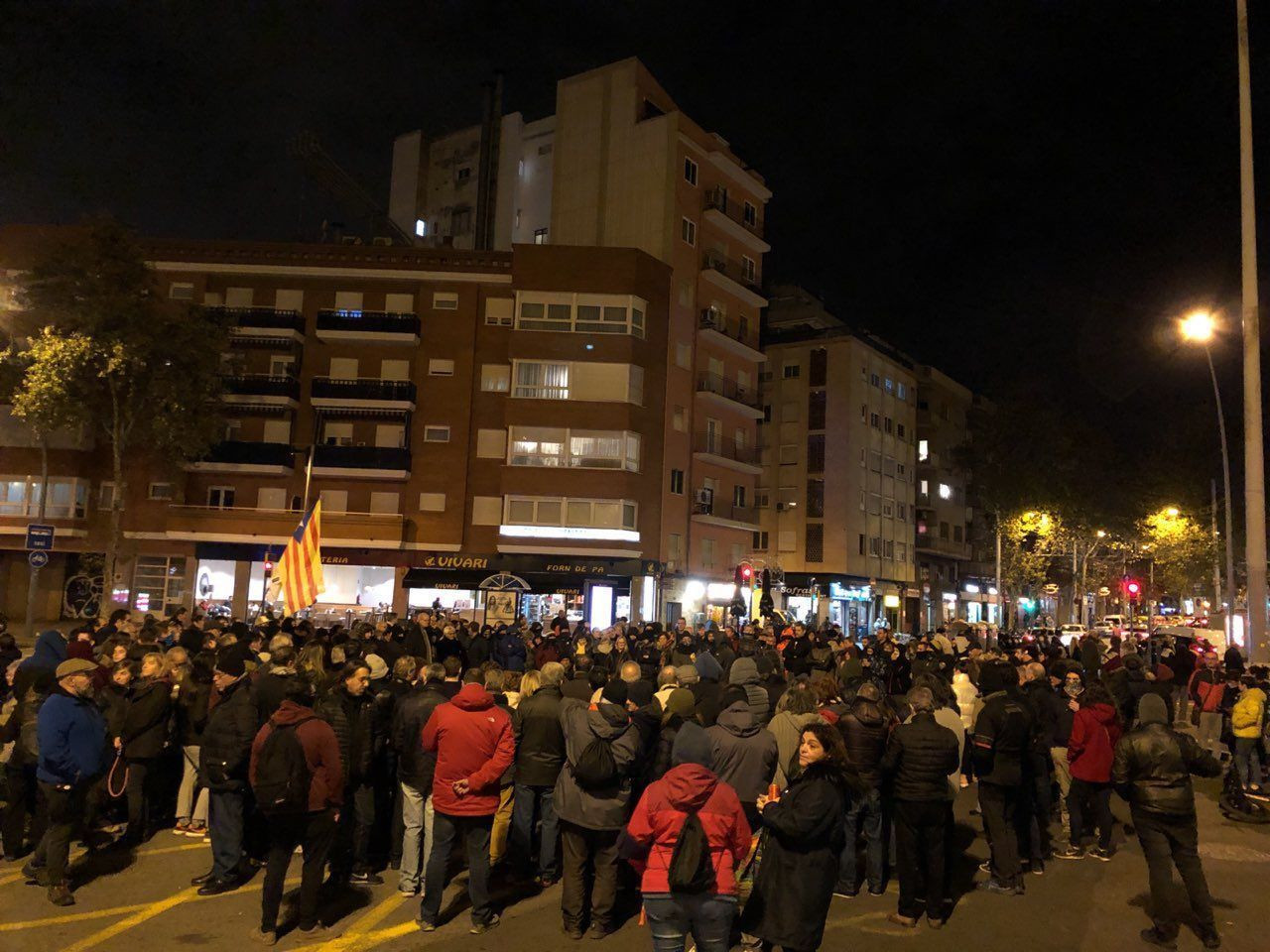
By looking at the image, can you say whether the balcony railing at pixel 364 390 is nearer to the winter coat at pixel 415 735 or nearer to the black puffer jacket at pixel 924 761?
the winter coat at pixel 415 735

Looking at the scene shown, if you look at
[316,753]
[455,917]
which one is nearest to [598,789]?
[455,917]

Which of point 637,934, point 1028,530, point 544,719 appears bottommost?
point 637,934

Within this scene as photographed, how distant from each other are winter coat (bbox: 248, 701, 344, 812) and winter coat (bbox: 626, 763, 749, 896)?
2753 millimetres

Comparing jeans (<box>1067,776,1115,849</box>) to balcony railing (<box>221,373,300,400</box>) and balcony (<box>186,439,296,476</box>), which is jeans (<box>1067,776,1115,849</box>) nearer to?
balcony (<box>186,439,296,476</box>)

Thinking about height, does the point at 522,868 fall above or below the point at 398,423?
below

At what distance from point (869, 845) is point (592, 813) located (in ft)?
9.39

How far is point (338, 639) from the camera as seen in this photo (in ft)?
49.9

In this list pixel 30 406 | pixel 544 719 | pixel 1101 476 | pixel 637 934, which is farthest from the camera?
pixel 1101 476

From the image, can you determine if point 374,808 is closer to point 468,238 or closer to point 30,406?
point 30,406

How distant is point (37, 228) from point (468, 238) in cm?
2034

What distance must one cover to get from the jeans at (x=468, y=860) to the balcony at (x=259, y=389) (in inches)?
1386

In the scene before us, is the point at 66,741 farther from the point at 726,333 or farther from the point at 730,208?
the point at 730,208

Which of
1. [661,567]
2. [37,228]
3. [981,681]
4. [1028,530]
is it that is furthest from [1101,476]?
[37,228]

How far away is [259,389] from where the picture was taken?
39219 mm
